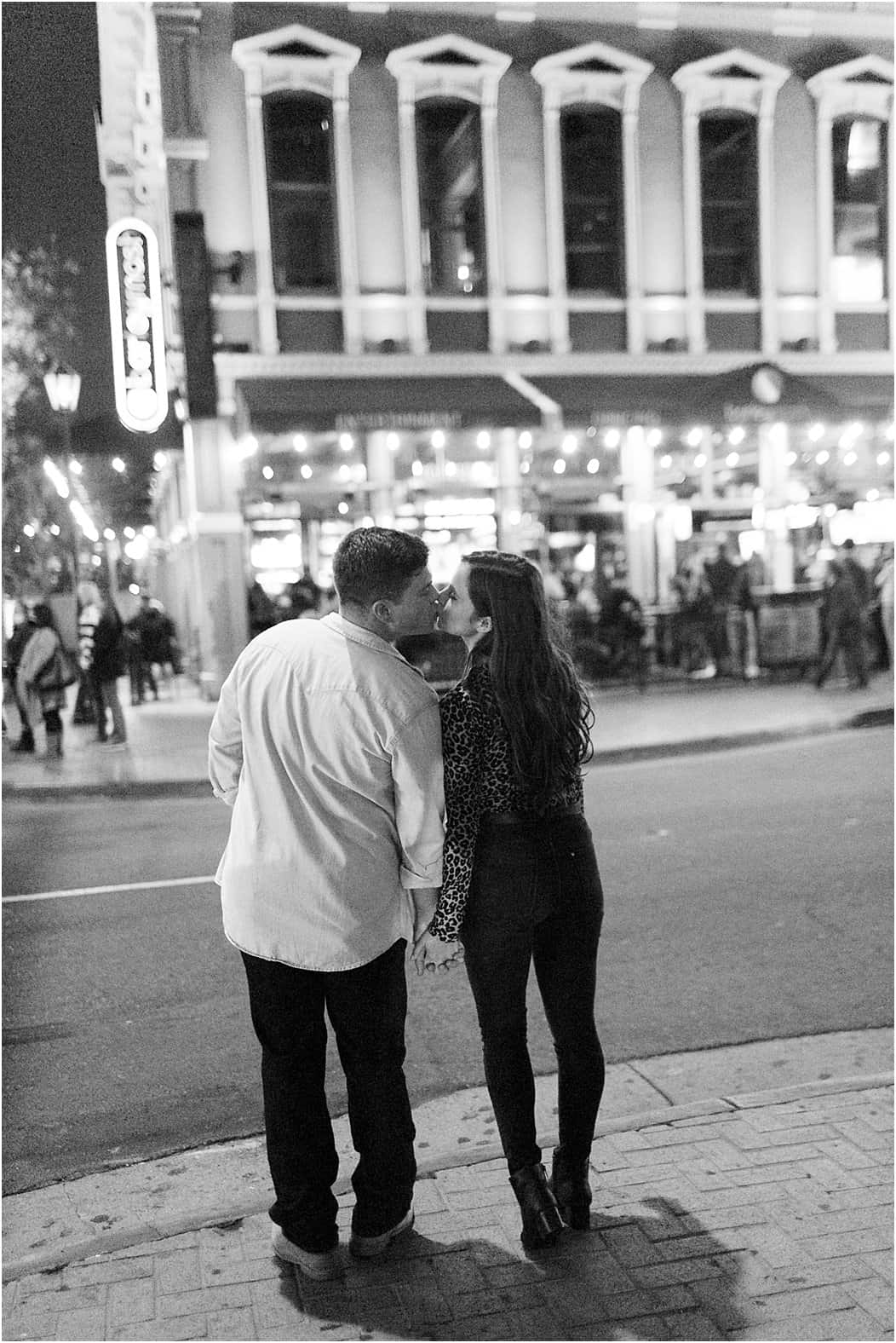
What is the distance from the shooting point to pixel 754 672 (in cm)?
1797

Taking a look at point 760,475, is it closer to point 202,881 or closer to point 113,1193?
point 202,881

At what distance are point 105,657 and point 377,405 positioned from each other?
5027 mm

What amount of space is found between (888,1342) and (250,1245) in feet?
5.36

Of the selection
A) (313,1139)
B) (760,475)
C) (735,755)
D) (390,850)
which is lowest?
(735,755)

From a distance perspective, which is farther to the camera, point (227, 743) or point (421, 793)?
point (227, 743)

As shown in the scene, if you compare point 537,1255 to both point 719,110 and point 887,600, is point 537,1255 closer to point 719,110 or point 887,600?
point 887,600

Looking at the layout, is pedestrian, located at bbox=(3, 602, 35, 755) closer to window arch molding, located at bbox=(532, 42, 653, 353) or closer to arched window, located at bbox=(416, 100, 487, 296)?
arched window, located at bbox=(416, 100, 487, 296)

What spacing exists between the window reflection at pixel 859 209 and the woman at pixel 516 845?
Result: 62.6ft

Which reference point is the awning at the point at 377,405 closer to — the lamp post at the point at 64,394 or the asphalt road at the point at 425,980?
the lamp post at the point at 64,394

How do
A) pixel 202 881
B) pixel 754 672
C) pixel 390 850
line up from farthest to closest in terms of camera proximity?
pixel 754 672, pixel 202 881, pixel 390 850

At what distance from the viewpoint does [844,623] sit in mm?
15750

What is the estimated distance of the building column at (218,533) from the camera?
17.3 meters

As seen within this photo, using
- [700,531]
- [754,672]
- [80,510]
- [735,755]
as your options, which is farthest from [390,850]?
[80,510]

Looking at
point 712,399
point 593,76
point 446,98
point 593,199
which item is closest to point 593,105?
point 593,76
